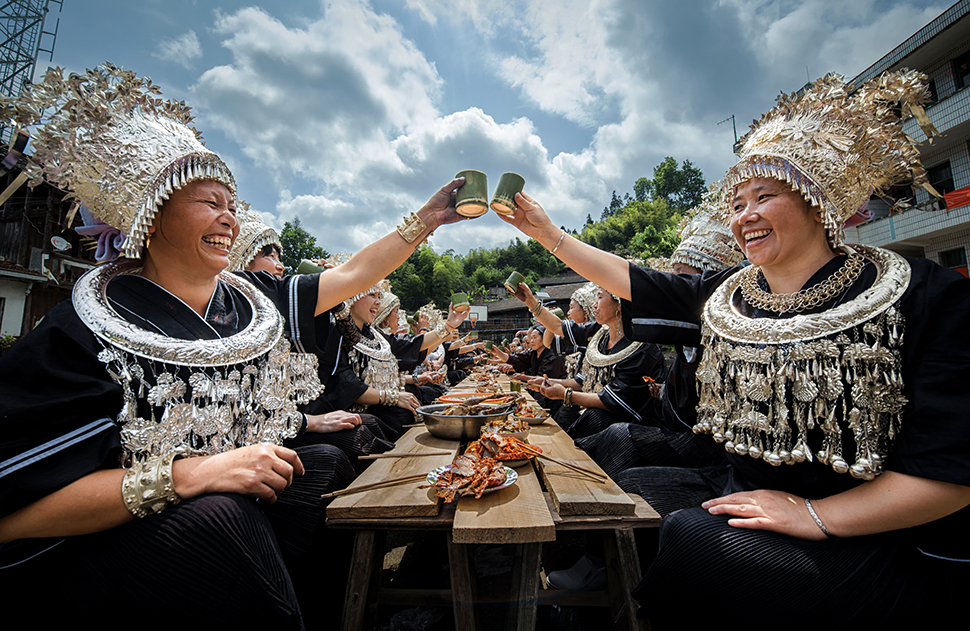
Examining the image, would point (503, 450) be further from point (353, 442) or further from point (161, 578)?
point (161, 578)

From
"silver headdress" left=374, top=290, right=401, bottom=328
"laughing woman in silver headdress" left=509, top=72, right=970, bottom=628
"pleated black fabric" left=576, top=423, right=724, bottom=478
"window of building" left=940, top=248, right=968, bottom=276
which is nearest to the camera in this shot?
"laughing woman in silver headdress" left=509, top=72, right=970, bottom=628

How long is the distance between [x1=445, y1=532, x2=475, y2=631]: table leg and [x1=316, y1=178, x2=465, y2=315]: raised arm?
135cm

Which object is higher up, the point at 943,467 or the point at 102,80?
the point at 102,80

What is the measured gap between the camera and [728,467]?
6.46 feet

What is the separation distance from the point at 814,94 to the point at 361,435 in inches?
120

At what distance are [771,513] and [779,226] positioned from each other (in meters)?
1.12

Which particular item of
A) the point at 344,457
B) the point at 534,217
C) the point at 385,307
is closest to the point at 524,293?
the point at 385,307

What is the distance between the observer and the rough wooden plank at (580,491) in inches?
63.3

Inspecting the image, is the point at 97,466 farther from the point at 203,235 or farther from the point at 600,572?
the point at 600,572

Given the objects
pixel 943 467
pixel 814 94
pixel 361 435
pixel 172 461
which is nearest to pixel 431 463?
pixel 361 435

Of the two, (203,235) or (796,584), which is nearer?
(796,584)

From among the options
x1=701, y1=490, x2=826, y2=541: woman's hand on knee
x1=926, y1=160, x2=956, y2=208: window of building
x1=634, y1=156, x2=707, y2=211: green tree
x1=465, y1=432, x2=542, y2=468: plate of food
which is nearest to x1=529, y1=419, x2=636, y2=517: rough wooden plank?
x1=465, y1=432, x2=542, y2=468: plate of food

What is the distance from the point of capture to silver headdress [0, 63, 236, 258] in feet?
5.30

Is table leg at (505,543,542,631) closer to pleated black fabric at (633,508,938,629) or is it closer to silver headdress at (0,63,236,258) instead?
pleated black fabric at (633,508,938,629)
